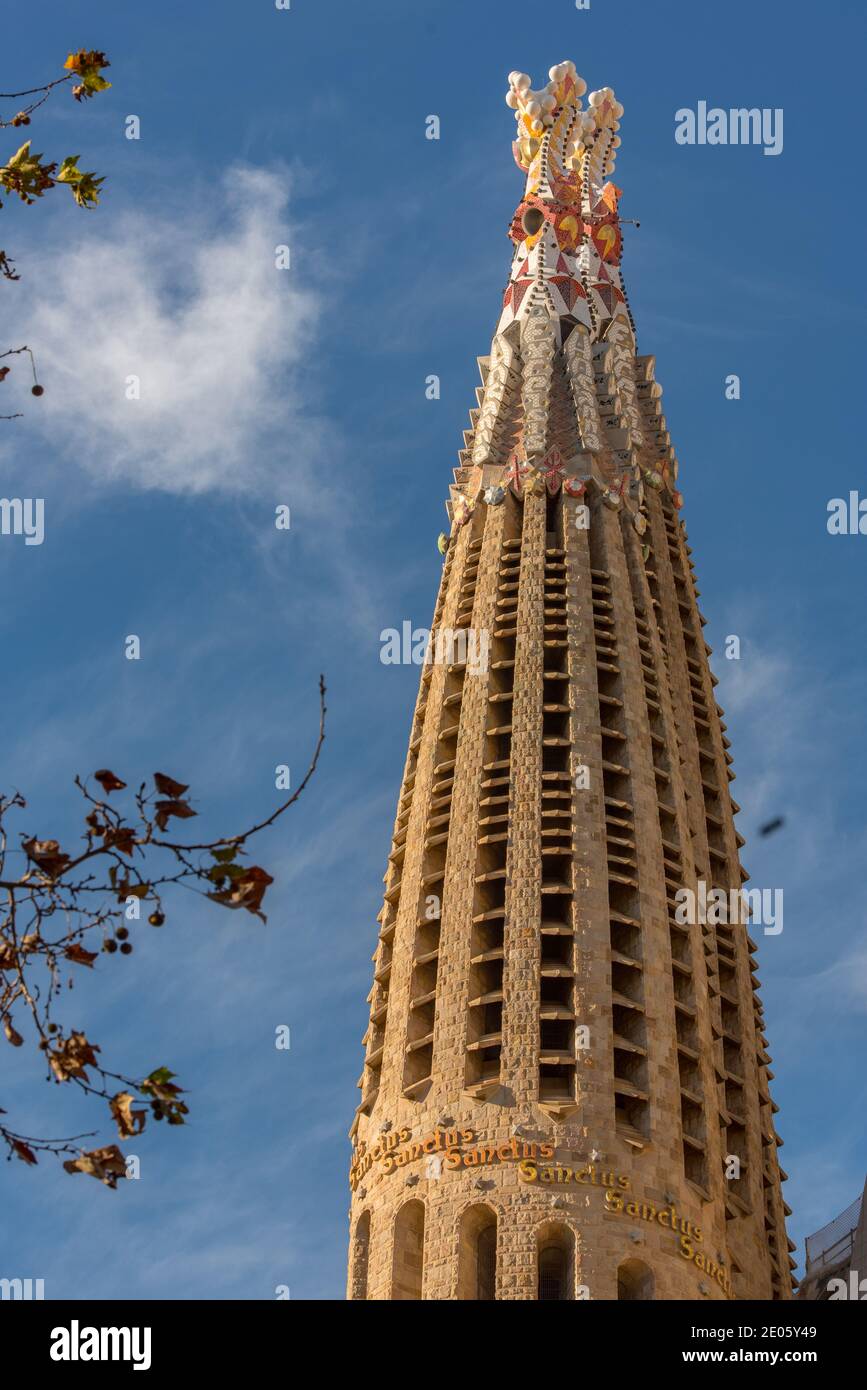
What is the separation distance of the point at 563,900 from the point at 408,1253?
42.8 feet

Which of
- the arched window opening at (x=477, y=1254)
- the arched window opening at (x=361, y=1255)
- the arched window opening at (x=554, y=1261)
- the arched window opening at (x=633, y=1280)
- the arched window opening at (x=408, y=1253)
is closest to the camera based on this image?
the arched window opening at (x=633, y=1280)

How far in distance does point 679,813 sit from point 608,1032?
12.0m

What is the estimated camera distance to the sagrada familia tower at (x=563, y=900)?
229 ft

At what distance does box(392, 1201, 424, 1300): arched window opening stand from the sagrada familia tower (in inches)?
3.4

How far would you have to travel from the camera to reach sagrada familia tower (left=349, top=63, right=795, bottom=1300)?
6981cm

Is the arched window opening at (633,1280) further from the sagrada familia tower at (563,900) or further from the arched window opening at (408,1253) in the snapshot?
the arched window opening at (408,1253)

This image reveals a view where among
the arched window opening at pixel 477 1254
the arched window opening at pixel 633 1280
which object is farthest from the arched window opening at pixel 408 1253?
the arched window opening at pixel 633 1280

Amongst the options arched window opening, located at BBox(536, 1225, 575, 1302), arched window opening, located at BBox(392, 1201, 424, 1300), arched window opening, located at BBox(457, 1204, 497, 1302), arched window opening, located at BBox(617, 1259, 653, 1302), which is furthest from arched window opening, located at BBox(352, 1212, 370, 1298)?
arched window opening, located at BBox(617, 1259, 653, 1302)

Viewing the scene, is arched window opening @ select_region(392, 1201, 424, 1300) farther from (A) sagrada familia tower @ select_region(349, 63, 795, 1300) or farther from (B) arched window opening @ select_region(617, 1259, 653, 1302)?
(B) arched window opening @ select_region(617, 1259, 653, 1302)

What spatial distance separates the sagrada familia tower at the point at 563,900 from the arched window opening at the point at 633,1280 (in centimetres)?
9

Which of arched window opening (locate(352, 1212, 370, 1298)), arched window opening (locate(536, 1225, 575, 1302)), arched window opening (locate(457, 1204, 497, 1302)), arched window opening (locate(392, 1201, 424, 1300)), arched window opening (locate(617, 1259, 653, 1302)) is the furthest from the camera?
arched window opening (locate(352, 1212, 370, 1298))

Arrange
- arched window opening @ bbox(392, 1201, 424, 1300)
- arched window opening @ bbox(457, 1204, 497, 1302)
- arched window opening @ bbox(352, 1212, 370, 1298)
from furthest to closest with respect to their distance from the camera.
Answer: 1. arched window opening @ bbox(352, 1212, 370, 1298)
2. arched window opening @ bbox(392, 1201, 424, 1300)
3. arched window opening @ bbox(457, 1204, 497, 1302)

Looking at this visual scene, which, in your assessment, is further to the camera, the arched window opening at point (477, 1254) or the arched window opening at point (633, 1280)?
the arched window opening at point (477, 1254)
